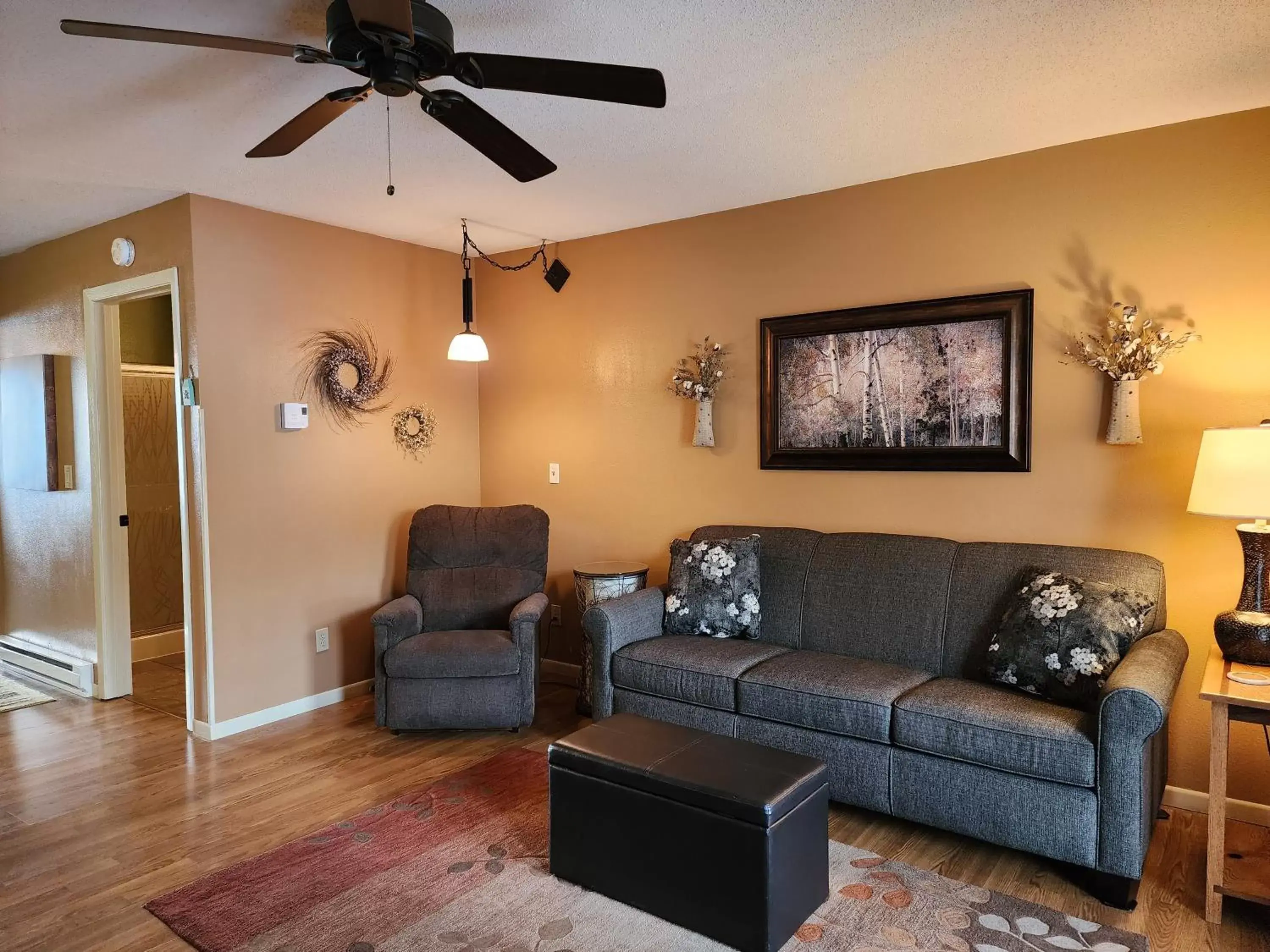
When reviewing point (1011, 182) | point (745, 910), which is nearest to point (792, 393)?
point (1011, 182)

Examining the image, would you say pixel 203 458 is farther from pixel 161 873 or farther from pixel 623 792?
pixel 623 792

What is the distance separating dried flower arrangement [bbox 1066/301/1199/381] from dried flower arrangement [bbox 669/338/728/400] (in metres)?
1.65

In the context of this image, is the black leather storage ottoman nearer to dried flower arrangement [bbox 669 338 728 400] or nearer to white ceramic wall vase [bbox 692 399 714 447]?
white ceramic wall vase [bbox 692 399 714 447]

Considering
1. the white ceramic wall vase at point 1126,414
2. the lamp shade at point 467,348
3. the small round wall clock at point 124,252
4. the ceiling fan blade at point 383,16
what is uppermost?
the small round wall clock at point 124,252

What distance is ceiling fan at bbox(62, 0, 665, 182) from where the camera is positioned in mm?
1766

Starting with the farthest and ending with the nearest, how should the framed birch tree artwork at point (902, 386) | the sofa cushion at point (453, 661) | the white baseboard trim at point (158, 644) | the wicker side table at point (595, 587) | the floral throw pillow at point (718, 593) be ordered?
the white baseboard trim at point (158, 644), the wicker side table at point (595, 587), the sofa cushion at point (453, 661), the floral throw pillow at point (718, 593), the framed birch tree artwork at point (902, 386)

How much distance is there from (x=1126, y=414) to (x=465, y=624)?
308cm

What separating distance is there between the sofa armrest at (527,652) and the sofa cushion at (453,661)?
0.03 metres

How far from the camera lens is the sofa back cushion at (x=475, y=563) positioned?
4.24m

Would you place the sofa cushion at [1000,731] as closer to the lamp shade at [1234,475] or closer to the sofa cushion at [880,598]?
the sofa cushion at [880,598]

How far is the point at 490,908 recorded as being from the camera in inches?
95.0

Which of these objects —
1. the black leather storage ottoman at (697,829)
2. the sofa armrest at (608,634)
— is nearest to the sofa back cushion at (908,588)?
the sofa armrest at (608,634)

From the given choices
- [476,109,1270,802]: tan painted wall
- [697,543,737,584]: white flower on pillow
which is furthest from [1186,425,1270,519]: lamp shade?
[697,543,737,584]: white flower on pillow

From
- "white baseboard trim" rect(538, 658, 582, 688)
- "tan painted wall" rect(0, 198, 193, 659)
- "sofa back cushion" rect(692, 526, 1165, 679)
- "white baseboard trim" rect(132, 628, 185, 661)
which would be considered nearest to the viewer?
"sofa back cushion" rect(692, 526, 1165, 679)
